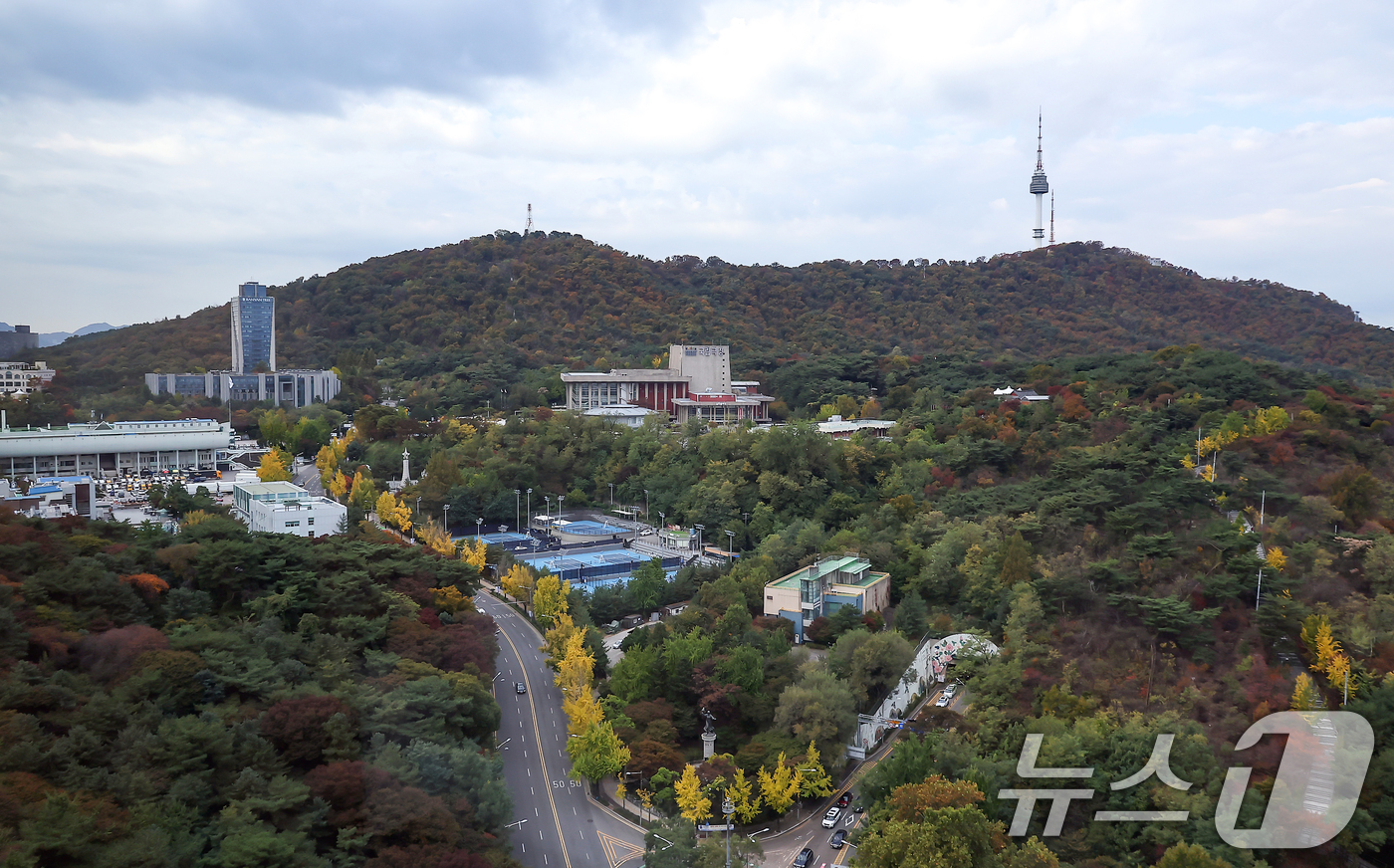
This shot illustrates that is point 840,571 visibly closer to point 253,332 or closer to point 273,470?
point 273,470

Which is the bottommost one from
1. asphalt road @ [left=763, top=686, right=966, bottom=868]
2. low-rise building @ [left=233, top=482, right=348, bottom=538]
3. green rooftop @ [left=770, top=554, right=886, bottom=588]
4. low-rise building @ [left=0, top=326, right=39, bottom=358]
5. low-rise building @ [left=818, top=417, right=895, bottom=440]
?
asphalt road @ [left=763, top=686, right=966, bottom=868]

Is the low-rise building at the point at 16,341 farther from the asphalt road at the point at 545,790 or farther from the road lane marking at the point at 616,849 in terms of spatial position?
the road lane marking at the point at 616,849

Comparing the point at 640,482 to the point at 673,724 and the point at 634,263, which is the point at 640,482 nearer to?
the point at 673,724

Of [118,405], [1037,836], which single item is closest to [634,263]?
[118,405]

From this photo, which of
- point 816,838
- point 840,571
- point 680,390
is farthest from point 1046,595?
point 680,390

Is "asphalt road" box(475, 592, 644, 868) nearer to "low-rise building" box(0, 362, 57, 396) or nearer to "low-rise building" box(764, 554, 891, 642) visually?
"low-rise building" box(764, 554, 891, 642)

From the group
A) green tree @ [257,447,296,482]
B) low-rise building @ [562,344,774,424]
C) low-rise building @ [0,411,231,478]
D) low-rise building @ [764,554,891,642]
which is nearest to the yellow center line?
low-rise building @ [764,554,891,642]
